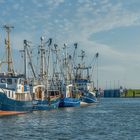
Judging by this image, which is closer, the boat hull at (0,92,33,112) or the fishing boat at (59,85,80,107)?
the boat hull at (0,92,33,112)

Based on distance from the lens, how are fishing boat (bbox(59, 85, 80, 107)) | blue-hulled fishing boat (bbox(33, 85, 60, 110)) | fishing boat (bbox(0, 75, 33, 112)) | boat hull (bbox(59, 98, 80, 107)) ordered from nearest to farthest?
fishing boat (bbox(0, 75, 33, 112)), blue-hulled fishing boat (bbox(33, 85, 60, 110)), boat hull (bbox(59, 98, 80, 107)), fishing boat (bbox(59, 85, 80, 107))

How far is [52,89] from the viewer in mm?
134000

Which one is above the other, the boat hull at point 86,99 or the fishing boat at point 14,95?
the fishing boat at point 14,95

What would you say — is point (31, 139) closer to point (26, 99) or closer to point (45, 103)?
point (26, 99)

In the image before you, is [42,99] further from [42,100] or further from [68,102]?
[68,102]

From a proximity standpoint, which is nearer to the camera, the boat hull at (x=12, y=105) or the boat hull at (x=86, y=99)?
the boat hull at (x=12, y=105)

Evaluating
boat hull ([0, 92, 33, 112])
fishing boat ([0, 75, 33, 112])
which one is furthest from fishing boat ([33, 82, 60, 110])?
boat hull ([0, 92, 33, 112])

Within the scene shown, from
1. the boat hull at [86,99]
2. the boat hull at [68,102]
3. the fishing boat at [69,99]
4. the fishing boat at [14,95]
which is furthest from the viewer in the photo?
the boat hull at [86,99]

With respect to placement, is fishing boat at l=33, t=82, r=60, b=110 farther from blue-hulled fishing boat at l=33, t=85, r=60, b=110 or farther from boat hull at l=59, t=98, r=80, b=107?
boat hull at l=59, t=98, r=80, b=107

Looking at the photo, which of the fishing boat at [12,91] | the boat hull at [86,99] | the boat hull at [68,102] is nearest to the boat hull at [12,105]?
the fishing boat at [12,91]

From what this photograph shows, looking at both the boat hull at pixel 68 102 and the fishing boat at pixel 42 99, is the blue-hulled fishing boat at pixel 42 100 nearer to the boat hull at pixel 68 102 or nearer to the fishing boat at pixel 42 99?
the fishing boat at pixel 42 99

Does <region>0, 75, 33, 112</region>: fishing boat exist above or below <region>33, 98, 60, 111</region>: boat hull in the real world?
above

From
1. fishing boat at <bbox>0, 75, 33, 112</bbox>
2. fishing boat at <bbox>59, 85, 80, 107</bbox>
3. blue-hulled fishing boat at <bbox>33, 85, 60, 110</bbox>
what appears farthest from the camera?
fishing boat at <bbox>59, 85, 80, 107</bbox>

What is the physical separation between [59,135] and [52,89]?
82924 mm
